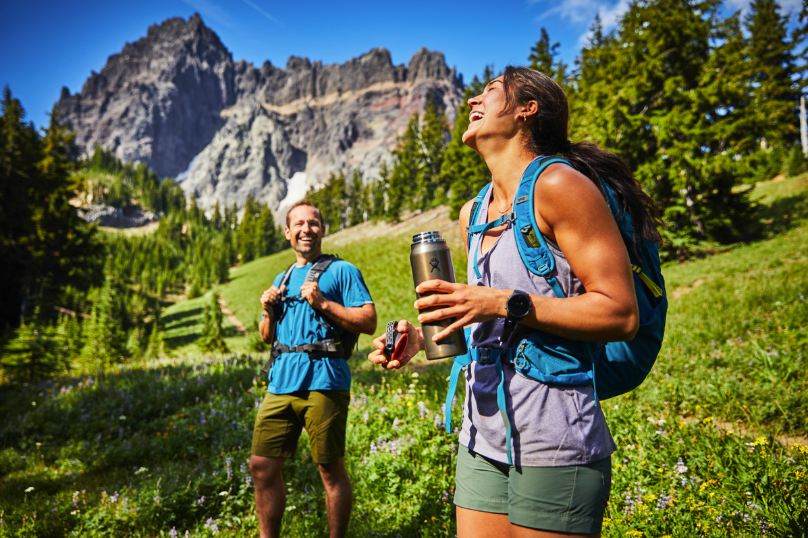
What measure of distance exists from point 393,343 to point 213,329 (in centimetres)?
2930

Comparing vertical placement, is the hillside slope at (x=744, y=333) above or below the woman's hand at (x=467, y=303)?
below

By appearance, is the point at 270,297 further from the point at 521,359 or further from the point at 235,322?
the point at 235,322

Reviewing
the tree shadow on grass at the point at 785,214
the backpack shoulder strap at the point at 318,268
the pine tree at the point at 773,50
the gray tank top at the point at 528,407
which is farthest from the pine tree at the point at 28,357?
the pine tree at the point at 773,50

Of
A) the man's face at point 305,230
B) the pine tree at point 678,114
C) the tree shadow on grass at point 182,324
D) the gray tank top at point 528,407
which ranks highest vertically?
the pine tree at point 678,114

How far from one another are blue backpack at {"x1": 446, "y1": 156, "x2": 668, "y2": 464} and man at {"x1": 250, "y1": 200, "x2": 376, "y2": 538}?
2349 millimetres

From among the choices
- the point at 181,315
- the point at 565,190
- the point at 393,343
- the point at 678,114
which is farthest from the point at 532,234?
the point at 181,315

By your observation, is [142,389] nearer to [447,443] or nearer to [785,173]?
[447,443]

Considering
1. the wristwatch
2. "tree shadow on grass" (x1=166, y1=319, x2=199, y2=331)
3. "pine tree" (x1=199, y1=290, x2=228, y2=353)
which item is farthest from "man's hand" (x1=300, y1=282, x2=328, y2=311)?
"tree shadow on grass" (x1=166, y1=319, x2=199, y2=331)

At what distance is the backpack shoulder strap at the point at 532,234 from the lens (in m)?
1.57

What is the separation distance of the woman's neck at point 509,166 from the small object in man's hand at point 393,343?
0.80 metres

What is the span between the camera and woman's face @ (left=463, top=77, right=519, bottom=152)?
1832 mm

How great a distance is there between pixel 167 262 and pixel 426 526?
4425 inches

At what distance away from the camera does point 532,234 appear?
161 centimetres

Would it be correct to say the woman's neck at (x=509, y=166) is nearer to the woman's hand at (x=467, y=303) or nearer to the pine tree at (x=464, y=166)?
the woman's hand at (x=467, y=303)
